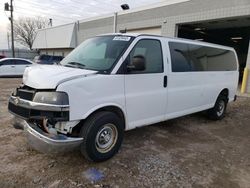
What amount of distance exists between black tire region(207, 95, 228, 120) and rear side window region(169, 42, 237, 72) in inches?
35.7

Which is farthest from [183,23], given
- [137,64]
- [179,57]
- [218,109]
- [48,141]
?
[48,141]

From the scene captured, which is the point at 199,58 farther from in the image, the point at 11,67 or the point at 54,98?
the point at 11,67

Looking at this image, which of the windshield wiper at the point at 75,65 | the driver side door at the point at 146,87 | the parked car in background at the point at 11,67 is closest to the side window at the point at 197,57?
the driver side door at the point at 146,87

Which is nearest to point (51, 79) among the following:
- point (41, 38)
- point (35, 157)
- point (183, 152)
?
point (35, 157)

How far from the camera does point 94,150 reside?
3.62 m

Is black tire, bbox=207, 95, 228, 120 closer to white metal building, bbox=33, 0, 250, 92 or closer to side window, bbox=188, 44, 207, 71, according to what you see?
side window, bbox=188, 44, 207, 71

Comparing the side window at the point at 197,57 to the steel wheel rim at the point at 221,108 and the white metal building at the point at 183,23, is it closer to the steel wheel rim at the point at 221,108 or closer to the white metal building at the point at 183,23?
the steel wheel rim at the point at 221,108

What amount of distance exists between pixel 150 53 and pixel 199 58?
6.23 feet

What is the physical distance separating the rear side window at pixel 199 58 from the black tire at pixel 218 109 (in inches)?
35.7

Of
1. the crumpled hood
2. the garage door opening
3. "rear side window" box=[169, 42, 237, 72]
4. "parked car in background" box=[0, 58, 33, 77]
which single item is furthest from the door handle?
"parked car in background" box=[0, 58, 33, 77]

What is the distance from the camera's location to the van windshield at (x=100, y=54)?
3886 mm

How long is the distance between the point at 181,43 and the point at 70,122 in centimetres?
316

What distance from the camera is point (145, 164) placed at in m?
3.90

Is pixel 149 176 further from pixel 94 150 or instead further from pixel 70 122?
pixel 70 122
